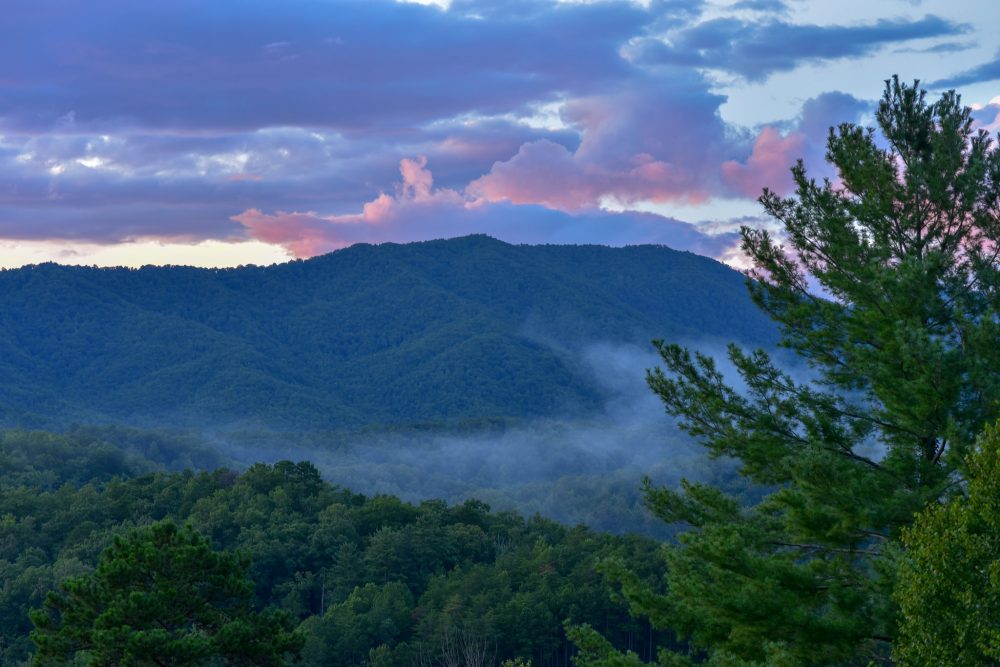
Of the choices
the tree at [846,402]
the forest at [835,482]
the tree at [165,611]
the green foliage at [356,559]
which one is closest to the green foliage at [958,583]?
the forest at [835,482]

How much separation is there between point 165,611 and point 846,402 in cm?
1404

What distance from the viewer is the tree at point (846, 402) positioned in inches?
512

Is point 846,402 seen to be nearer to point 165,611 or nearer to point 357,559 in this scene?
point 165,611

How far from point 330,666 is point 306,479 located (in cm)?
3019

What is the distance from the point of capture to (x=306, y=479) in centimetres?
8288

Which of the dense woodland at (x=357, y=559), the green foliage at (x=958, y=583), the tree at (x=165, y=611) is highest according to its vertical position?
the green foliage at (x=958, y=583)

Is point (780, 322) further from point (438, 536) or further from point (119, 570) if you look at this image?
point (438, 536)

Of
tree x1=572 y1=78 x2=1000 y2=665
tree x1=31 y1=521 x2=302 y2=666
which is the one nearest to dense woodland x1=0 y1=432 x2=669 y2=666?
tree x1=31 y1=521 x2=302 y2=666

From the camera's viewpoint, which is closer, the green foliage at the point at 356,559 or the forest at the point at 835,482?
the forest at the point at 835,482

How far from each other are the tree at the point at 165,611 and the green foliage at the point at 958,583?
14809mm

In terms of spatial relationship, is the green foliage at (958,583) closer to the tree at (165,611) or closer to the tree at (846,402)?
the tree at (846,402)

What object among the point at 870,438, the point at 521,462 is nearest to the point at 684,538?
the point at 870,438

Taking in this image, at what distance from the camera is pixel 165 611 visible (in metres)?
22.6

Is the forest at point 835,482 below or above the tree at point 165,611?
above
